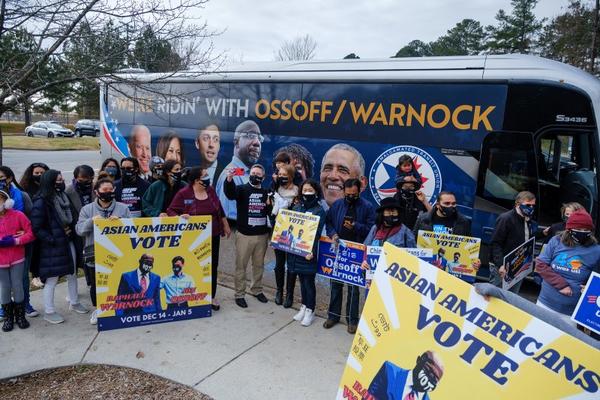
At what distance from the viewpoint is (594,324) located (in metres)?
3.54

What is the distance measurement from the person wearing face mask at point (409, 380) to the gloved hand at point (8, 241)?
3959mm

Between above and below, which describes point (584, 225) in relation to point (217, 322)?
above

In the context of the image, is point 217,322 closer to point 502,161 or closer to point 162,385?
point 162,385

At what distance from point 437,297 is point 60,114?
239 ft

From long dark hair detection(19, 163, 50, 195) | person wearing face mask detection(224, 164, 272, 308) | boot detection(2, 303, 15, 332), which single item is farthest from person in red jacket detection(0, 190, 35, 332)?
person wearing face mask detection(224, 164, 272, 308)

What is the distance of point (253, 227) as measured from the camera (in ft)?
17.7

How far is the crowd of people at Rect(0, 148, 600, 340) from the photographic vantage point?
4.00 m

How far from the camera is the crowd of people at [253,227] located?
3996 mm

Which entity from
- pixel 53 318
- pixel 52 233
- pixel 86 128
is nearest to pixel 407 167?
pixel 52 233

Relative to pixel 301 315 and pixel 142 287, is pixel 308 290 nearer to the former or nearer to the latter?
pixel 301 315

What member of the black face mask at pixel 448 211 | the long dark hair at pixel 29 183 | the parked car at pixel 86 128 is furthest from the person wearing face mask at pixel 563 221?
the parked car at pixel 86 128

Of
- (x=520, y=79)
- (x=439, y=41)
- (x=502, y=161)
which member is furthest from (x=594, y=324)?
(x=439, y=41)

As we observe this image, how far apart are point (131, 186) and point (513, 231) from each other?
5348 millimetres

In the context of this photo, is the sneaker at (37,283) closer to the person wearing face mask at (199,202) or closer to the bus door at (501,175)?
the person wearing face mask at (199,202)
